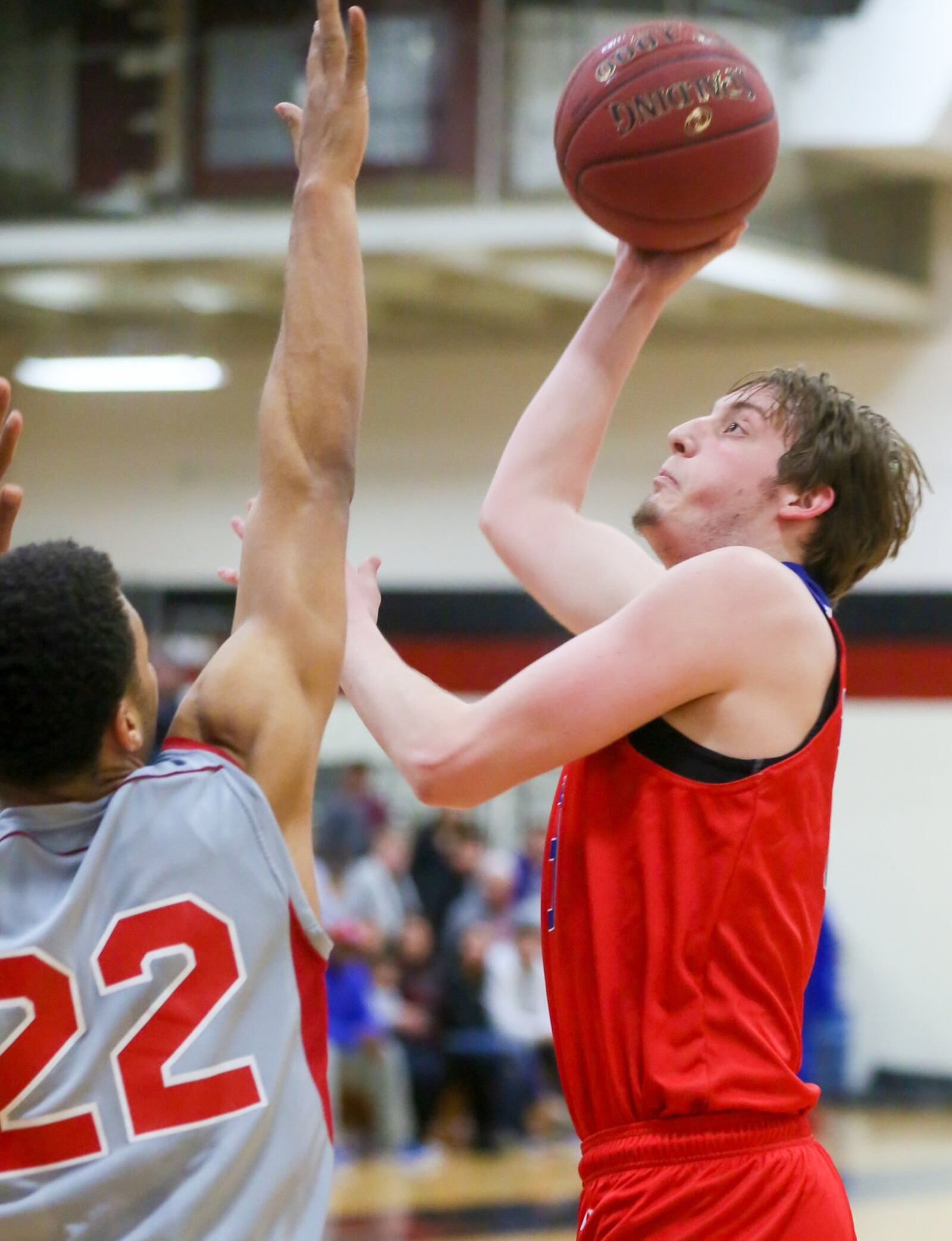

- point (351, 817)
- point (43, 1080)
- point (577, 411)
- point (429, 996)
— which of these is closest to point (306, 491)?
point (43, 1080)

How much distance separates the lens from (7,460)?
2.36 metres

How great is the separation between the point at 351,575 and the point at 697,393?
1001 centimetres

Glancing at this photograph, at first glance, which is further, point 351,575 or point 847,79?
point 847,79

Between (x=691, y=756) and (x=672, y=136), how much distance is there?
1142 mm

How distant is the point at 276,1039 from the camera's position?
1.76 m

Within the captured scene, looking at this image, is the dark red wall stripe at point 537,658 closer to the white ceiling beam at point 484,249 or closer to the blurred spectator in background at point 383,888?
the blurred spectator in background at point 383,888

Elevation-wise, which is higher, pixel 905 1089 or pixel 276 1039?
pixel 276 1039

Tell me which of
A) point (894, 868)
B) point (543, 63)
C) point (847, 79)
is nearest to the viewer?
point (543, 63)

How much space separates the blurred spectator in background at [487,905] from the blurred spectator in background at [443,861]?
0.06 meters

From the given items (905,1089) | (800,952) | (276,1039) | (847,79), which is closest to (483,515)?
(800,952)

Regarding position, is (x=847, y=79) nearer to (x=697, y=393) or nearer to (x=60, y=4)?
(x=697, y=393)

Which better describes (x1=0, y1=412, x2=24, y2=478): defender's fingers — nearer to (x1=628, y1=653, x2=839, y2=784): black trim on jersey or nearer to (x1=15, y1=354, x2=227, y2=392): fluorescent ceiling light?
(x1=628, y1=653, x2=839, y2=784): black trim on jersey

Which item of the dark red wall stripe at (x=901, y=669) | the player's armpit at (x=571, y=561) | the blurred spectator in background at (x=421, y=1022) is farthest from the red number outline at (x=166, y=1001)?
the dark red wall stripe at (x=901, y=669)

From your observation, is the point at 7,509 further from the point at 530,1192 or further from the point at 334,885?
the point at 334,885
